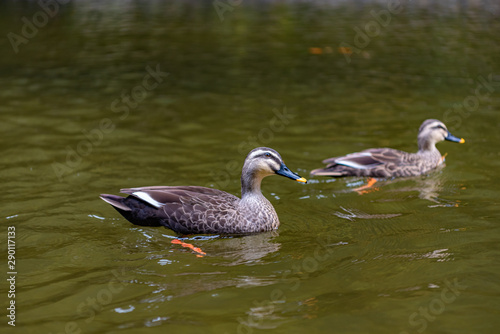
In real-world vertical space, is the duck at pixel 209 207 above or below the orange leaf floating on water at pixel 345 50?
below

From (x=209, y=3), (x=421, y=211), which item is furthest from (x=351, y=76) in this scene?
(x=209, y=3)

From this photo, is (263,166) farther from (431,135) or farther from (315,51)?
(315,51)

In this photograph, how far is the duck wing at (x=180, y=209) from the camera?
25.5 ft

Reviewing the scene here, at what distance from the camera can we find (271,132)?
12211 millimetres

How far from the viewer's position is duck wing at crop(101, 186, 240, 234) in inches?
306

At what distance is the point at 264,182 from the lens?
32.6 feet

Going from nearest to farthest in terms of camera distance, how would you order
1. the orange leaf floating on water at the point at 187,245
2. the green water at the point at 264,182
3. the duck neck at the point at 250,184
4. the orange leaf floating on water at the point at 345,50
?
Answer: the green water at the point at 264,182 < the orange leaf floating on water at the point at 187,245 < the duck neck at the point at 250,184 < the orange leaf floating on water at the point at 345,50

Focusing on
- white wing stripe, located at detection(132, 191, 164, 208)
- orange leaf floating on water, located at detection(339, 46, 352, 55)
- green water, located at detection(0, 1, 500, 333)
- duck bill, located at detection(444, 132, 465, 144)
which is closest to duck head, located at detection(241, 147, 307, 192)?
green water, located at detection(0, 1, 500, 333)

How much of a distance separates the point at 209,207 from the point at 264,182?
2224 mm

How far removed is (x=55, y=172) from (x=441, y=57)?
1256 centimetres

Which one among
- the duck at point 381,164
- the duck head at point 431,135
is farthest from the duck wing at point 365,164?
the duck head at point 431,135

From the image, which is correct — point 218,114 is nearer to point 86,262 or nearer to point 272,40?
point 86,262

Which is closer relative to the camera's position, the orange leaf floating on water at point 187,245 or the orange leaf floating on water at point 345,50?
the orange leaf floating on water at point 187,245

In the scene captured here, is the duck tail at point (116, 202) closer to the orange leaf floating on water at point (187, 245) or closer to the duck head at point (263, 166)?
the orange leaf floating on water at point (187, 245)
